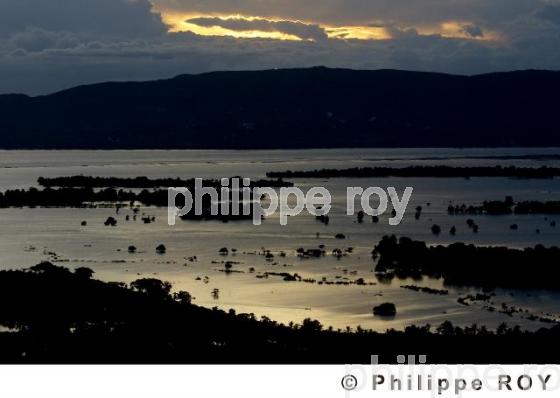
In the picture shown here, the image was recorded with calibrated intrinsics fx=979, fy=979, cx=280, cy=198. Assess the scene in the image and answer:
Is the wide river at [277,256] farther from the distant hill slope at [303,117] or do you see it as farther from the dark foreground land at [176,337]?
the distant hill slope at [303,117]

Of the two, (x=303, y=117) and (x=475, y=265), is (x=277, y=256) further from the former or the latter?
(x=303, y=117)

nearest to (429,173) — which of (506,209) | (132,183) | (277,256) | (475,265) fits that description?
(132,183)

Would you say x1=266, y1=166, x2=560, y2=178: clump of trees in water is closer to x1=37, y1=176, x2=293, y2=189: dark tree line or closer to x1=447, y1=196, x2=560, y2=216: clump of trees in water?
x1=37, y1=176, x2=293, y2=189: dark tree line

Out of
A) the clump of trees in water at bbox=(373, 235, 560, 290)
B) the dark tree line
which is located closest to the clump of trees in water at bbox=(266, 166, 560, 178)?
the dark tree line

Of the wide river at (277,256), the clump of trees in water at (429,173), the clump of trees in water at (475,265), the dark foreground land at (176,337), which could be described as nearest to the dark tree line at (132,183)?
the wide river at (277,256)

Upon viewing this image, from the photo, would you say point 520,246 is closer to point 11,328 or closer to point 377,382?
point 11,328

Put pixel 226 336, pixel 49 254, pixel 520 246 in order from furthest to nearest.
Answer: pixel 520 246, pixel 49 254, pixel 226 336

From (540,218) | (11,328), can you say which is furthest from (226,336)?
(540,218)
